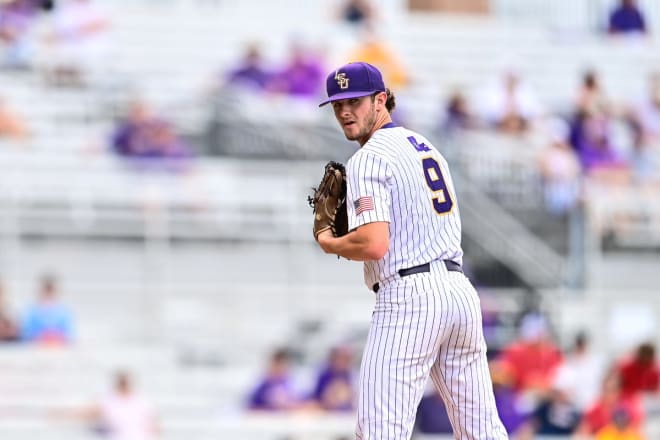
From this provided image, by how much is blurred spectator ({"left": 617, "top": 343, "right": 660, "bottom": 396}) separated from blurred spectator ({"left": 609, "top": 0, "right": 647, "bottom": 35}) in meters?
9.02

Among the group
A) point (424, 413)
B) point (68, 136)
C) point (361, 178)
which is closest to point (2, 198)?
point (68, 136)

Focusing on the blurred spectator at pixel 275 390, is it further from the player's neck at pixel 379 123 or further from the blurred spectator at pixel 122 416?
the player's neck at pixel 379 123

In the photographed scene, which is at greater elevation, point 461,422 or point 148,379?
point 461,422

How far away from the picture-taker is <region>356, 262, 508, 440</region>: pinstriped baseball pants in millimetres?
6574

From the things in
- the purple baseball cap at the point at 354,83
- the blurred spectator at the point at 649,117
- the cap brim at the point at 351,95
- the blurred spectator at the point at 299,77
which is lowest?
the blurred spectator at the point at 649,117

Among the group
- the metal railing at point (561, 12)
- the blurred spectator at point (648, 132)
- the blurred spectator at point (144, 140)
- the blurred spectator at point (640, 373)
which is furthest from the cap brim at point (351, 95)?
the metal railing at point (561, 12)

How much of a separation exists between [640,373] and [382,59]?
6.16 meters

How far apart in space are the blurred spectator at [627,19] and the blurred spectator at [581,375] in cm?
910

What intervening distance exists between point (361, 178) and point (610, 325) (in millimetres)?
10229

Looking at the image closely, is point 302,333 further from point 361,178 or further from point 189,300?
point 361,178

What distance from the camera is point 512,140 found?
18.5 m

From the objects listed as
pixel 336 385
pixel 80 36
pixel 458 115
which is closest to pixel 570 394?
pixel 336 385

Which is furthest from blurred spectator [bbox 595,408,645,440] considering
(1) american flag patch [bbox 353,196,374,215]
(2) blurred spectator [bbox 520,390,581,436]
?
(1) american flag patch [bbox 353,196,374,215]

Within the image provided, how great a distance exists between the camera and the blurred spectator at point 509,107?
1898cm
